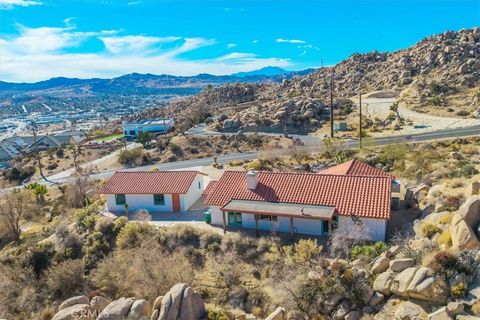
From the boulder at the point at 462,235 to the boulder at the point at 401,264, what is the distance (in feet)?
7.89

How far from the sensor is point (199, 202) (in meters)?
38.7

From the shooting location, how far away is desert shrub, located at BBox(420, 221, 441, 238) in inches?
890

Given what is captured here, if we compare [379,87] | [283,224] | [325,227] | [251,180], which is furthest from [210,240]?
[379,87]

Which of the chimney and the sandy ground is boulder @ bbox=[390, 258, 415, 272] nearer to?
the chimney

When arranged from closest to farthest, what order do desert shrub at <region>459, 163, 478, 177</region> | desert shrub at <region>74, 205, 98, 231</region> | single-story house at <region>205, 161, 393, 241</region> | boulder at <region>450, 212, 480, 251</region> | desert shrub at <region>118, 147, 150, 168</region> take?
boulder at <region>450, 212, 480, 251</region>, single-story house at <region>205, 161, 393, 241</region>, desert shrub at <region>74, 205, 98, 231</region>, desert shrub at <region>459, 163, 478, 177</region>, desert shrub at <region>118, 147, 150, 168</region>

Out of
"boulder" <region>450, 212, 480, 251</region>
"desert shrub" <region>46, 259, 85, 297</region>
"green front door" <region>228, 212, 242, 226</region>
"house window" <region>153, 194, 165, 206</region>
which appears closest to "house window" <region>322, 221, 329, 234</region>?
"green front door" <region>228, 212, 242, 226</region>

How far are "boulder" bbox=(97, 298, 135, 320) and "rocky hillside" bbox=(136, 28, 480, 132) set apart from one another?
203 feet

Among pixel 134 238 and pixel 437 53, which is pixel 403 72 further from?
pixel 134 238

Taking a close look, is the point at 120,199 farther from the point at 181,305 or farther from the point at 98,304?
the point at 181,305

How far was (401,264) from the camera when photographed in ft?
62.6

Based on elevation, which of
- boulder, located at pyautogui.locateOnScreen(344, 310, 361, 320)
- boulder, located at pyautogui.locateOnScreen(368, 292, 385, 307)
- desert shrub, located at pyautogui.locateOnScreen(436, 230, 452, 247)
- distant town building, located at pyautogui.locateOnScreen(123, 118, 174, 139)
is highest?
distant town building, located at pyautogui.locateOnScreen(123, 118, 174, 139)

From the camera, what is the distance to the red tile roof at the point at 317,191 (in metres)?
27.7

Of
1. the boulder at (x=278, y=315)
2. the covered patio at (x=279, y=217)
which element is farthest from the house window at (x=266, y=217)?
the boulder at (x=278, y=315)

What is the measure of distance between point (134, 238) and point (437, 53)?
102 m
